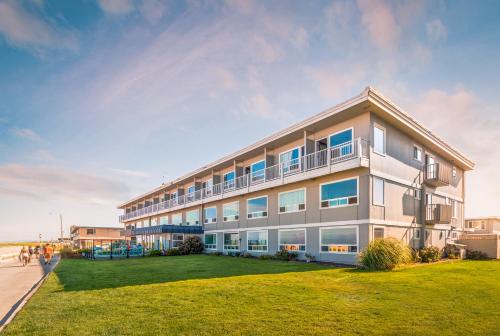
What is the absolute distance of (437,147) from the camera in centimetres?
2627

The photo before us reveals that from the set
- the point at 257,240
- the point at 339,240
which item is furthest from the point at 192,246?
the point at 339,240

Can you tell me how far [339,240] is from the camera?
66.4ft

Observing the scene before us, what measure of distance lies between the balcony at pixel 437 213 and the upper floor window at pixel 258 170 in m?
12.8

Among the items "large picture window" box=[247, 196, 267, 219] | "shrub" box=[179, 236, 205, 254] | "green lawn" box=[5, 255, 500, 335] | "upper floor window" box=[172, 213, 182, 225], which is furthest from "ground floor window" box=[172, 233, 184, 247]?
"green lawn" box=[5, 255, 500, 335]

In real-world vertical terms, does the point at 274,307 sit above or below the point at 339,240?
above

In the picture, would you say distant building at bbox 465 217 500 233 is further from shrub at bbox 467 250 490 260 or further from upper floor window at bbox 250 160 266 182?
upper floor window at bbox 250 160 266 182

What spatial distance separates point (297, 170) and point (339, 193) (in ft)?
12.8

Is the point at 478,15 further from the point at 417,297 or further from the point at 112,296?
the point at 112,296

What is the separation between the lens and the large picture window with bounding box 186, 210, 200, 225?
39062mm

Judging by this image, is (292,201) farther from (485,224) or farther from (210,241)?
(485,224)

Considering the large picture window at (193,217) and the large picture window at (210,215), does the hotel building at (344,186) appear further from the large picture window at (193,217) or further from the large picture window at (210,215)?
the large picture window at (193,217)

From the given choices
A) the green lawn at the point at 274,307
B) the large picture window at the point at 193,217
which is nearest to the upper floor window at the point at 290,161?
the green lawn at the point at 274,307

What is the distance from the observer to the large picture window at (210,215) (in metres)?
35.4

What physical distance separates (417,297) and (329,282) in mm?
3462
